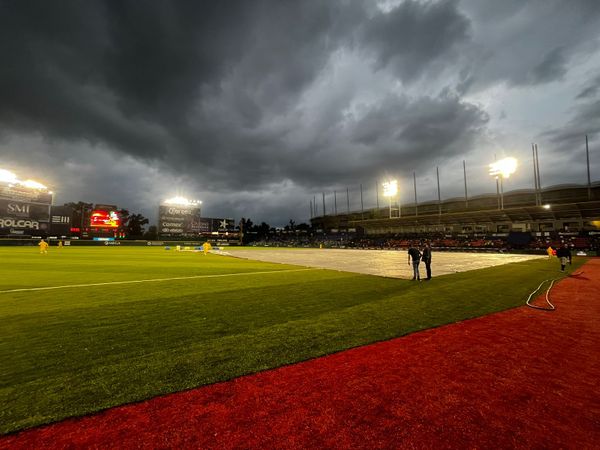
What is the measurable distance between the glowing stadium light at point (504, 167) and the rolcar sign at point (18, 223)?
88.6 metres

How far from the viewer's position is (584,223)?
165 feet

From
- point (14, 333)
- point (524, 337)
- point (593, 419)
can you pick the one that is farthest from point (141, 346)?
point (524, 337)

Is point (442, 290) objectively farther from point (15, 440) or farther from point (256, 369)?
point (15, 440)

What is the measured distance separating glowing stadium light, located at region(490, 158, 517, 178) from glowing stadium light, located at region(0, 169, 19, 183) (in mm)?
90265

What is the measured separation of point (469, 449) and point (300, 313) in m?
4.88

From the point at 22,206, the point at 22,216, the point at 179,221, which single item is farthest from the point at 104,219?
the point at 179,221

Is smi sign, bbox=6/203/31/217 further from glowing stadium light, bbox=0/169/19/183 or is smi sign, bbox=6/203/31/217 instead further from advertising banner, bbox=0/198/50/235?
glowing stadium light, bbox=0/169/19/183

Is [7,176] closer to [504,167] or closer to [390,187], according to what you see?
[390,187]

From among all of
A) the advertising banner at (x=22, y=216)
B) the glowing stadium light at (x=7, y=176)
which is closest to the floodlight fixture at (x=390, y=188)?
the advertising banner at (x=22, y=216)

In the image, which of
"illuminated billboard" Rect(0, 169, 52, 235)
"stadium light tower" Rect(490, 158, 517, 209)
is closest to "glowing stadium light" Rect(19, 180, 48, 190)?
"illuminated billboard" Rect(0, 169, 52, 235)

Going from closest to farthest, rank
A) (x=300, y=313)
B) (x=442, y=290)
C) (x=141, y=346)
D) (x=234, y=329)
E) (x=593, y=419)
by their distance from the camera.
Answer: (x=593, y=419) → (x=141, y=346) → (x=234, y=329) → (x=300, y=313) → (x=442, y=290)

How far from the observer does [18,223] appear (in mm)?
55406

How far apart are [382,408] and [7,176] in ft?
262

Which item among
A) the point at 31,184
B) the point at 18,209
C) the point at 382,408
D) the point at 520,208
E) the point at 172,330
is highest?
the point at 31,184
